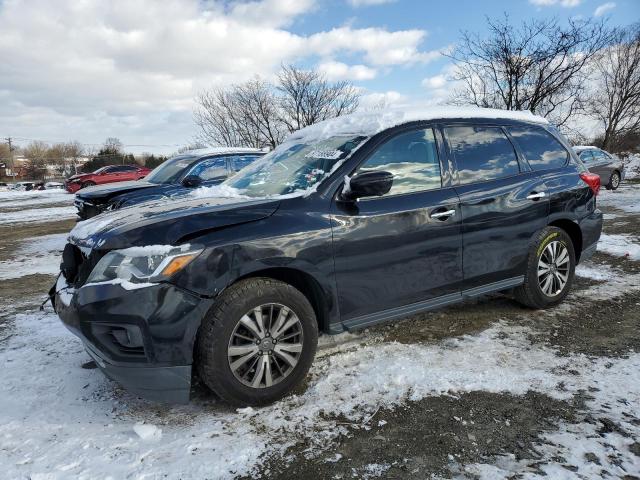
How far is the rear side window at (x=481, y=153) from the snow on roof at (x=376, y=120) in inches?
5.8

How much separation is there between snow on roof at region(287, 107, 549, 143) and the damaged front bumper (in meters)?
1.79

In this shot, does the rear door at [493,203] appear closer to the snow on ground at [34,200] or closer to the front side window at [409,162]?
the front side window at [409,162]

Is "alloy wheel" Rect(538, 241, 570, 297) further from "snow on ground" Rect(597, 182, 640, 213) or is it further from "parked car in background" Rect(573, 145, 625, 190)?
"parked car in background" Rect(573, 145, 625, 190)

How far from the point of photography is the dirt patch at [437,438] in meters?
2.30

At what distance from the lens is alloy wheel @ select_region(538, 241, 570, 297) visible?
4.29 meters

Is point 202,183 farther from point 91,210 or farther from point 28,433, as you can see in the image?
point 28,433

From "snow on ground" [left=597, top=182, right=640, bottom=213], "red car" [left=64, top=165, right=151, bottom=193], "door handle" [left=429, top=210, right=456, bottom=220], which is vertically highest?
"red car" [left=64, top=165, right=151, bottom=193]

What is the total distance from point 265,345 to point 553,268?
2945 millimetres

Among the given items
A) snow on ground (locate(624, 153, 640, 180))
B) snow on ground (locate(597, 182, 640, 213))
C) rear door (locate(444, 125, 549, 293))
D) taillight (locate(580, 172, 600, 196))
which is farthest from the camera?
snow on ground (locate(624, 153, 640, 180))

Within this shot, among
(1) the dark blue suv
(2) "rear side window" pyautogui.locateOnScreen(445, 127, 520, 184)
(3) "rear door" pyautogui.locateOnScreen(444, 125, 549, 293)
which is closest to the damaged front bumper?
(1) the dark blue suv

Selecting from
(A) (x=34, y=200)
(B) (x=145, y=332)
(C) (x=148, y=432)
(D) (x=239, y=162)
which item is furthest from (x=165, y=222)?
(A) (x=34, y=200)

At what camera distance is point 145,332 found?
99.9 inches

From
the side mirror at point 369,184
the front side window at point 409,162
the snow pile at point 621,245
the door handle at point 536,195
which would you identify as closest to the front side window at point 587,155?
the snow pile at point 621,245

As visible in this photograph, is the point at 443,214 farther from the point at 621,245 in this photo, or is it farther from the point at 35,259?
the point at 35,259
